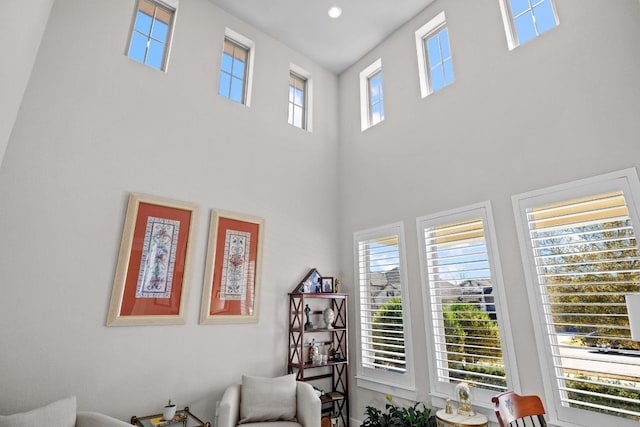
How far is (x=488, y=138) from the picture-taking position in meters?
3.30

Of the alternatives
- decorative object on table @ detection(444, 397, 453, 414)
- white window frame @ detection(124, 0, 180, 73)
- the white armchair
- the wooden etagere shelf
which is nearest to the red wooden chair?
decorative object on table @ detection(444, 397, 453, 414)

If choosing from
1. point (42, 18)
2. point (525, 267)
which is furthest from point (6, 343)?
point (525, 267)

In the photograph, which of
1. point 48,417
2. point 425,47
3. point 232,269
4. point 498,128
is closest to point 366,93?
point 425,47

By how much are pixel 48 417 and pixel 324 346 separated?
2.81 metres

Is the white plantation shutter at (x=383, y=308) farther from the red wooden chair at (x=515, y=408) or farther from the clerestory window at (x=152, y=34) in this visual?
the clerestory window at (x=152, y=34)

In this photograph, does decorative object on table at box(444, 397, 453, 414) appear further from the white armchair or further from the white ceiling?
the white ceiling

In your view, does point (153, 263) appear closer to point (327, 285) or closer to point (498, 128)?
point (327, 285)

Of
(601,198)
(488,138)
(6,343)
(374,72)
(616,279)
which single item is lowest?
(6,343)

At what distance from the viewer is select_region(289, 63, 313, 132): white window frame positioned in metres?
4.99

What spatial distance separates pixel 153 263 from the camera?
3.11m

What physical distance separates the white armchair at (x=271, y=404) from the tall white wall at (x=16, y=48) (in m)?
2.78

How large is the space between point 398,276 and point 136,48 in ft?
13.1

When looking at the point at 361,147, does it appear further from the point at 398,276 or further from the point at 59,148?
the point at 59,148

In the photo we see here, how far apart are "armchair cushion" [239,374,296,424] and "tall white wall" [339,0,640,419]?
1.23 m
